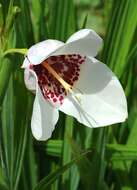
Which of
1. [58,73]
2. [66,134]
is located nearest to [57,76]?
[58,73]

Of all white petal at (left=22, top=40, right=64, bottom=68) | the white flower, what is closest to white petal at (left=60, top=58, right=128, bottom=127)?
the white flower

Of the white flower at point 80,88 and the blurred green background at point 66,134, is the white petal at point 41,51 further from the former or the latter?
the blurred green background at point 66,134

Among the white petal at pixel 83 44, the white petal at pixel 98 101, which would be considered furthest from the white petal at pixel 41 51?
the white petal at pixel 98 101

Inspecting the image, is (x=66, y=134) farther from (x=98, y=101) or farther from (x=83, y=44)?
(x=83, y=44)

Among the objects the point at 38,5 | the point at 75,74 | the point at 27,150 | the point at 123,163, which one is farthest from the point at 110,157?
the point at 38,5

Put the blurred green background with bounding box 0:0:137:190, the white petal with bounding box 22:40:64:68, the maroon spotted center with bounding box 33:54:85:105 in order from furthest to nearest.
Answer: the blurred green background with bounding box 0:0:137:190 < the maroon spotted center with bounding box 33:54:85:105 < the white petal with bounding box 22:40:64:68

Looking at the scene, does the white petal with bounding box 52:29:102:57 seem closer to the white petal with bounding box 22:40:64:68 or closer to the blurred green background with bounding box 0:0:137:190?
the white petal with bounding box 22:40:64:68

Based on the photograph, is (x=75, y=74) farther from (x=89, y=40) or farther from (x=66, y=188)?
(x=66, y=188)
